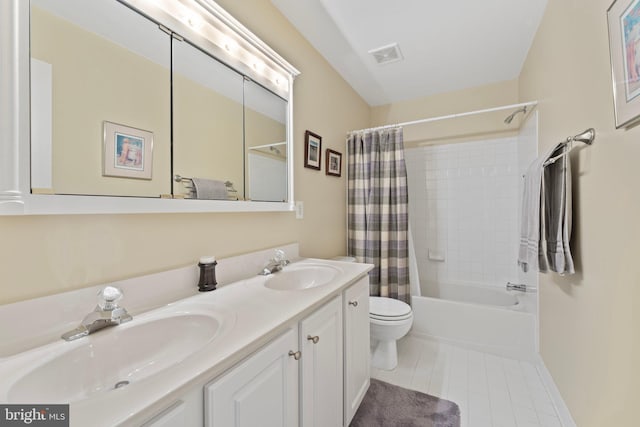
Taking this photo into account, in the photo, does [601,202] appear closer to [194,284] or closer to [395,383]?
[395,383]

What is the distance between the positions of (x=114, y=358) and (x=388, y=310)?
5.58ft

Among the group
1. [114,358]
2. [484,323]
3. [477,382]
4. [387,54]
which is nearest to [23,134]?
[114,358]

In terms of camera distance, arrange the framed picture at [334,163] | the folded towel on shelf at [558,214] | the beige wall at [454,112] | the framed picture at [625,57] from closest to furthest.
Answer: the framed picture at [625,57] < the folded towel on shelf at [558,214] < the framed picture at [334,163] < the beige wall at [454,112]

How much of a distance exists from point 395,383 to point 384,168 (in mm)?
1703

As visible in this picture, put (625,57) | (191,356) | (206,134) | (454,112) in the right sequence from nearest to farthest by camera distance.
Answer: (191,356)
(625,57)
(206,134)
(454,112)

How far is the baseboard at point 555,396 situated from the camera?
137cm

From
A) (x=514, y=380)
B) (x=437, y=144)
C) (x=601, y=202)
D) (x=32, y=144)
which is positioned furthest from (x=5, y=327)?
(x=437, y=144)

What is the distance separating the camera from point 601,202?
1.08m

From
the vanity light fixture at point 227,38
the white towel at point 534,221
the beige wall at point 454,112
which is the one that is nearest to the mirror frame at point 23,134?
the vanity light fixture at point 227,38

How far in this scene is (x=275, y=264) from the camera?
146 centimetres

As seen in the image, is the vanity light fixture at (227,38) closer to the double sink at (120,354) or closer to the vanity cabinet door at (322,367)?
the double sink at (120,354)

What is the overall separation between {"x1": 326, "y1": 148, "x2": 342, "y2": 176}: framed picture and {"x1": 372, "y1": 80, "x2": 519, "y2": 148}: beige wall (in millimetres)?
1044

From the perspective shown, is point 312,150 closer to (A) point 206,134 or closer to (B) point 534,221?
(A) point 206,134

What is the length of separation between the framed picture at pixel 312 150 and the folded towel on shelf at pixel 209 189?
82 centimetres
